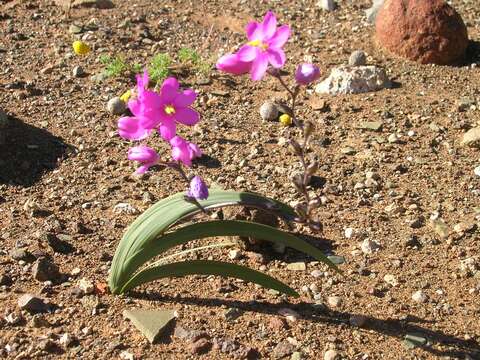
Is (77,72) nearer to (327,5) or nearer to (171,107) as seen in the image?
(327,5)

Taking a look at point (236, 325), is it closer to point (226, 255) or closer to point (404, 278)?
point (226, 255)

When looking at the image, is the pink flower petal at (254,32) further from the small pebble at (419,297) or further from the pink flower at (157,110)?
the small pebble at (419,297)

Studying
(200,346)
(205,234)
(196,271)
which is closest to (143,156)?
(205,234)

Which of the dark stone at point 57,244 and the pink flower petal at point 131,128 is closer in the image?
the pink flower petal at point 131,128

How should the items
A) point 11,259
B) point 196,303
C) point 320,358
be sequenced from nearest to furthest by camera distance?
point 320,358
point 196,303
point 11,259

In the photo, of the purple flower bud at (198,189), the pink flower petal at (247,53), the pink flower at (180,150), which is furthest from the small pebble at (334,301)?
the pink flower petal at (247,53)

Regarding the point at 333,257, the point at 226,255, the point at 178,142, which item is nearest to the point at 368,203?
the point at 333,257

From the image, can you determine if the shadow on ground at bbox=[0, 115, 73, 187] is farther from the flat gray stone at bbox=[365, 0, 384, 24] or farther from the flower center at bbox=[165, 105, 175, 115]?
the flat gray stone at bbox=[365, 0, 384, 24]

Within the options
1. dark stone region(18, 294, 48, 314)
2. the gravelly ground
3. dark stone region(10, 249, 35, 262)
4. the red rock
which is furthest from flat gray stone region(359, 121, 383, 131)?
dark stone region(18, 294, 48, 314)
